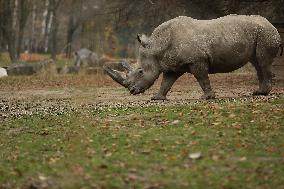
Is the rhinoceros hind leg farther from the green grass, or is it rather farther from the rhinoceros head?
the rhinoceros head

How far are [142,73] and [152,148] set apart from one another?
6903mm

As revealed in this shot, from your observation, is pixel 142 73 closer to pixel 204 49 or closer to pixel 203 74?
pixel 203 74

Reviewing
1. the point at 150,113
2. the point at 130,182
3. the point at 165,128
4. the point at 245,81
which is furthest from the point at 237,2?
the point at 130,182

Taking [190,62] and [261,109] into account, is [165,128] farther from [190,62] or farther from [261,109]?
[190,62]

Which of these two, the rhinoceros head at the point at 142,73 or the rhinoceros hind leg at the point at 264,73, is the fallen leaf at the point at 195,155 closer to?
the rhinoceros head at the point at 142,73

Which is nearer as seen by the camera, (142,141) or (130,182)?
(130,182)

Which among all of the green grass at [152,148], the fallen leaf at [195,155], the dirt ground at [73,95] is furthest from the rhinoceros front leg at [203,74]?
the fallen leaf at [195,155]

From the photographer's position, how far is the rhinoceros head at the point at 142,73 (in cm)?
1702

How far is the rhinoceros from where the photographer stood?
16.4 m

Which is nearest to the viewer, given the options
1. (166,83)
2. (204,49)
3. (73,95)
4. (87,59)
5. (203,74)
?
(204,49)

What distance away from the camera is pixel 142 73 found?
17125 millimetres

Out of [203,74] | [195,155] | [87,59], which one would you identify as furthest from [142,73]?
[87,59]

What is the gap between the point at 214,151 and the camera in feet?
32.4

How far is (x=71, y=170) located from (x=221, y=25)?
8.49 m
